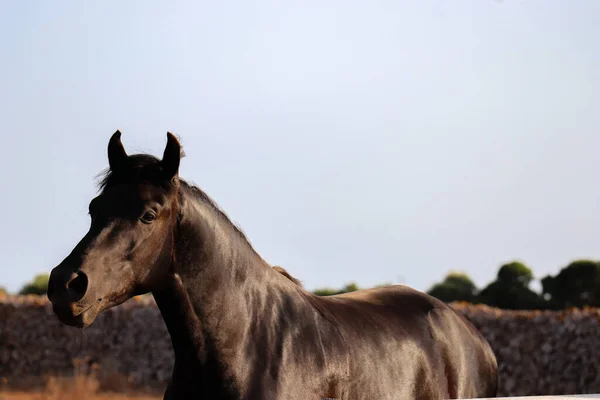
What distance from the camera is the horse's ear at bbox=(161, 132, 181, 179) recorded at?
4.53 meters

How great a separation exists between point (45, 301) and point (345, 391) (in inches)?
533

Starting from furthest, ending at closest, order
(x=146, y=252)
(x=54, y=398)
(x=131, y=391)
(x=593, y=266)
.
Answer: (x=593, y=266) → (x=131, y=391) → (x=54, y=398) → (x=146, y=252)

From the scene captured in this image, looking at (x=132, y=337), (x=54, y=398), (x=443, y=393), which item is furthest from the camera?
(x=132, y=337)

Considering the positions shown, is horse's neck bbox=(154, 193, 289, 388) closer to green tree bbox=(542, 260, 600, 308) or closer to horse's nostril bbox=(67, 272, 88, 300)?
horse's nostril bbox=(67, 272, 88, 300)

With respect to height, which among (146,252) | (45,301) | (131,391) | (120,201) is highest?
(120,201)

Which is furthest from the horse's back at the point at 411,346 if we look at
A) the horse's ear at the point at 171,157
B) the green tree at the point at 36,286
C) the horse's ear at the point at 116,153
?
the green tree at the point at 36,286

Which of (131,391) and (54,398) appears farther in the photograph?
(131,391)

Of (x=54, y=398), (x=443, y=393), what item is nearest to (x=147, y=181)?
(x=443, y=393)

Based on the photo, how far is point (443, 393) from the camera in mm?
6309

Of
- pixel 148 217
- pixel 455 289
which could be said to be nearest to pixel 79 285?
pixel 148 217

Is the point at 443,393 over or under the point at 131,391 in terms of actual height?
over

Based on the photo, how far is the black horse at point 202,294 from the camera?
4289 mm

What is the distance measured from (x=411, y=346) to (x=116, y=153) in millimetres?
2595

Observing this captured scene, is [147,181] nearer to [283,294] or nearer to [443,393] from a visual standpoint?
[283,294]
